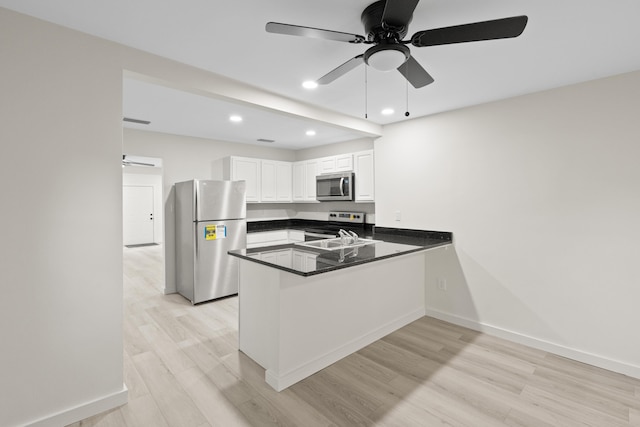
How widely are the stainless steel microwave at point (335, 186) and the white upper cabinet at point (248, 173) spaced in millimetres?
1048

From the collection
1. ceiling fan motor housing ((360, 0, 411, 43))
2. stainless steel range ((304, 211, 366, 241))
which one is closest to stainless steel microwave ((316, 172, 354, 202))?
stainless steel range ((304, 211, 366, 241))

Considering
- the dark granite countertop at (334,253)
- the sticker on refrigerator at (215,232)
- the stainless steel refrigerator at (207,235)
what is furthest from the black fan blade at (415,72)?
the sticker on refrigerator at (215,232)

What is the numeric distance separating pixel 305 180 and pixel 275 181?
545mm

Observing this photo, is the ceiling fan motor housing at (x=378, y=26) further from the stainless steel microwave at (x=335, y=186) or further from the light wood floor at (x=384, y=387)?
the stainless steel microwave at (x=335, y=186)

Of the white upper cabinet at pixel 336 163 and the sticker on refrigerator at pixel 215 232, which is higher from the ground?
the white upper cabinet at pixel 336 163

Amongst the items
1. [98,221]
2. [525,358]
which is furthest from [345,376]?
[98,221]

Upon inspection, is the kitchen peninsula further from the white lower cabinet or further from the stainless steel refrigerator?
the white lower cabinet

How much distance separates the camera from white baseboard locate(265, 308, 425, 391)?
229cm

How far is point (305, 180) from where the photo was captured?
5.58 meters

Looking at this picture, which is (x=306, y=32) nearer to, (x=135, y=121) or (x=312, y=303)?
(x=312, y=303)

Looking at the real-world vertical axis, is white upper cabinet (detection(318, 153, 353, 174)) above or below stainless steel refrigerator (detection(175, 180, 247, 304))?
above

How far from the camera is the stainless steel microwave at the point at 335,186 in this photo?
4.70m

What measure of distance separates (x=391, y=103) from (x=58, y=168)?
2.89 meters

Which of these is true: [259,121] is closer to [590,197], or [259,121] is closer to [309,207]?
[309,207]
